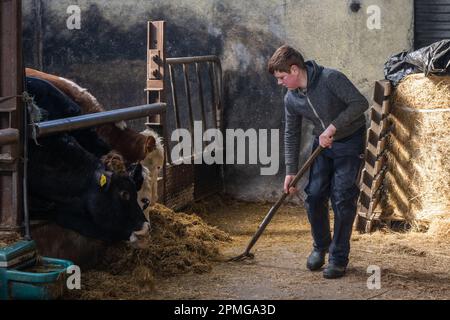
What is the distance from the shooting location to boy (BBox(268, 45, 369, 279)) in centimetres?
525

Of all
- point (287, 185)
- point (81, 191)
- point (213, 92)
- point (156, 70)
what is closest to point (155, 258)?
point (81, 191)

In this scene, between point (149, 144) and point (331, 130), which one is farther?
point (149, 144)

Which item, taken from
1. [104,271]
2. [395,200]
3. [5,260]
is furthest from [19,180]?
[395,200]

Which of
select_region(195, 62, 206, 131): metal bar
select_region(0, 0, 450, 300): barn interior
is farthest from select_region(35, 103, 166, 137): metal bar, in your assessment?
select_region(195, 62, 206, 131): metal bar

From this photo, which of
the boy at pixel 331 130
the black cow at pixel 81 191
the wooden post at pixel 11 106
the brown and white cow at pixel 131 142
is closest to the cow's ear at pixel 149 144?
the brown and white cow at pixel 131 142

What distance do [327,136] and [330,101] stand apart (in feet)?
0.90

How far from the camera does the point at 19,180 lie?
4621 mm

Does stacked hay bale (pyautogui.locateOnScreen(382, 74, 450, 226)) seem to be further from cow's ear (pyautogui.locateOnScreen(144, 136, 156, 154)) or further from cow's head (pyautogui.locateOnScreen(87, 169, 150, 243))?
cow's head (pyautogui.locateOnScreen(87, 169, 150, 243))

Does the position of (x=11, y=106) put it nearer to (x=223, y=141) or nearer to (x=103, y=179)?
(x=103, y=179)

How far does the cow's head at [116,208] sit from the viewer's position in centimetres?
524

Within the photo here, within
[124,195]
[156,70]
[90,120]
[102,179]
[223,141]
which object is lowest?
[223,141]

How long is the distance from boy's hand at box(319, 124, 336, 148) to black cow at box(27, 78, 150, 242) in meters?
1.33

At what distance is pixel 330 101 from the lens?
534cm

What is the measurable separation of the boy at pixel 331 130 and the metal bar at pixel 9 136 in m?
1.81
